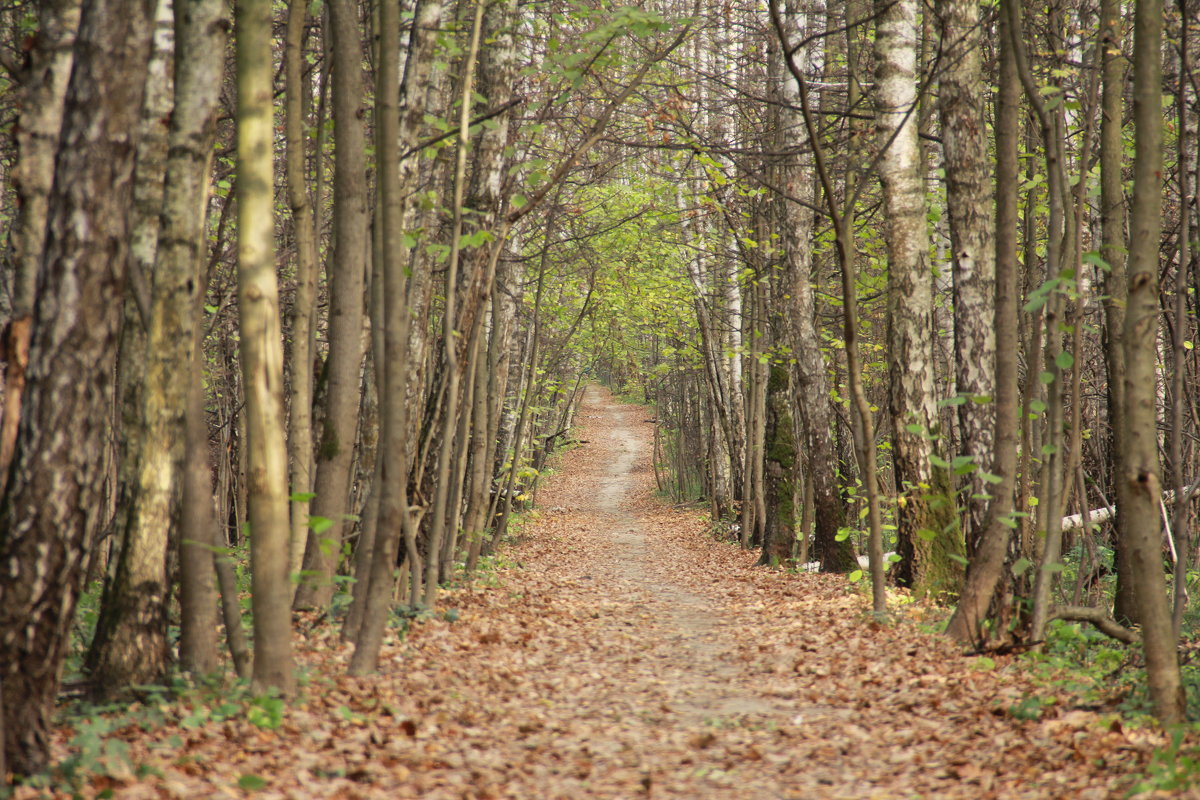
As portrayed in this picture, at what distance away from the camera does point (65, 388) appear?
3402 mm

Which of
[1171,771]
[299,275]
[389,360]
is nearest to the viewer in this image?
[1171,771]

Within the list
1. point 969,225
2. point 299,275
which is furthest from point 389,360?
point 969,225

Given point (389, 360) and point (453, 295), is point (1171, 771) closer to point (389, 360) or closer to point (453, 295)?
point (389, 360)

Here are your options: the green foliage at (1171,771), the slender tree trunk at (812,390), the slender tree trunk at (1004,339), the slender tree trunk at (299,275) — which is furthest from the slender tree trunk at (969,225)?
the slender tree trunk at (299,275)

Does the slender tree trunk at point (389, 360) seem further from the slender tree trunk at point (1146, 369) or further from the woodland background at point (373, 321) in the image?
the slender tree trunk at point (1146, 369)

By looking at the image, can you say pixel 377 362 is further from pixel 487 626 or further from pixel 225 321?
pixel 225 321

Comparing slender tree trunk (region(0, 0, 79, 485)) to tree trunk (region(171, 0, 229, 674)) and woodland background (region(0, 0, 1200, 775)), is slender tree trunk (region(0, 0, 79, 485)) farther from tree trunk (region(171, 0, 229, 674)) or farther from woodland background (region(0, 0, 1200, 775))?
tree trunk (region(171, 0, 229, 674))

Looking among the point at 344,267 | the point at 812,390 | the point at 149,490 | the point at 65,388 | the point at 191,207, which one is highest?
the point at 191,207

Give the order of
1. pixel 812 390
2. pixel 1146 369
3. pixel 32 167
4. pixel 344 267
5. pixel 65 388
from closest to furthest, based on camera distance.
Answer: pixel 65 388 → pixel 1146 369 → pixel 32 167 → pixel 344 267 → pixel 812 390

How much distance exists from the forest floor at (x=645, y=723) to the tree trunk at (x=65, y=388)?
544 mm

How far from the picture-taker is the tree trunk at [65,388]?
11.1 feet

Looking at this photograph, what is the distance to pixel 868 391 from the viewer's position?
2128cm

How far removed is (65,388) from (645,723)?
→ 11.7ft

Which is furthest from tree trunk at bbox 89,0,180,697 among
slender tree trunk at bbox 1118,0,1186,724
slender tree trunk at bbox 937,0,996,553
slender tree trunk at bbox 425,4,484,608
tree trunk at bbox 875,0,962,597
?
tree trunk at bbox 875,0,962,597
